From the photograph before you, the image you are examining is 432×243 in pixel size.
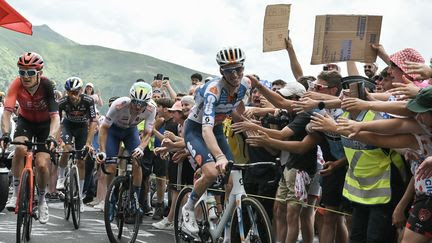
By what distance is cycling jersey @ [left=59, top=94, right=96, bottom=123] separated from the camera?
42.7 ft

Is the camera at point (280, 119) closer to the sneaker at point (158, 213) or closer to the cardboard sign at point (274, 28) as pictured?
the cardboard sign at point (274, 28)

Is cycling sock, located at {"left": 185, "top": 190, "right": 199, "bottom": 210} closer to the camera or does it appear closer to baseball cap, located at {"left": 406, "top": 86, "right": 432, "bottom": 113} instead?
the camera

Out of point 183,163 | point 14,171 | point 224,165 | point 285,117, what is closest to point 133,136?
point 183,163

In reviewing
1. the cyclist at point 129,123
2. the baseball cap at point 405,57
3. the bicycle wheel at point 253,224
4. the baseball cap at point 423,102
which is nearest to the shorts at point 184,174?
the cyclist at point 129,123

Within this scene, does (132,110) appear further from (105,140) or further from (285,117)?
(285,117)

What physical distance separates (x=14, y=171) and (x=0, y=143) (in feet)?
2.14

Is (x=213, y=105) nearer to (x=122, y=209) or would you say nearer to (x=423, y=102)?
(x=122, y=209)

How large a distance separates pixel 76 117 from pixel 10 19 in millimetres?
5333

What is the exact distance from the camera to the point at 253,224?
6.47m

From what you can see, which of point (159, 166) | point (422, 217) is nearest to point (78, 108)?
point (159, 166)

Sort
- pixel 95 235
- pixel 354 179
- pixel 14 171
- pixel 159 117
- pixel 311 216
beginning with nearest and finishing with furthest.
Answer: pixel 354 179
pixel 311 216
pixel 14 171
pixel 95 235
pixel 159 117

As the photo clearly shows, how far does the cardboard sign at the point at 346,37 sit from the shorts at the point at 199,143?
1.47m

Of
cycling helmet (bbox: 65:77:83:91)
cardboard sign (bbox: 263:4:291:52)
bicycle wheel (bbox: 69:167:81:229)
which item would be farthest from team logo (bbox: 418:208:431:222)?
cycling helmet (bbox: 65:77:83:91)

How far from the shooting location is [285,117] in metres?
8.62
